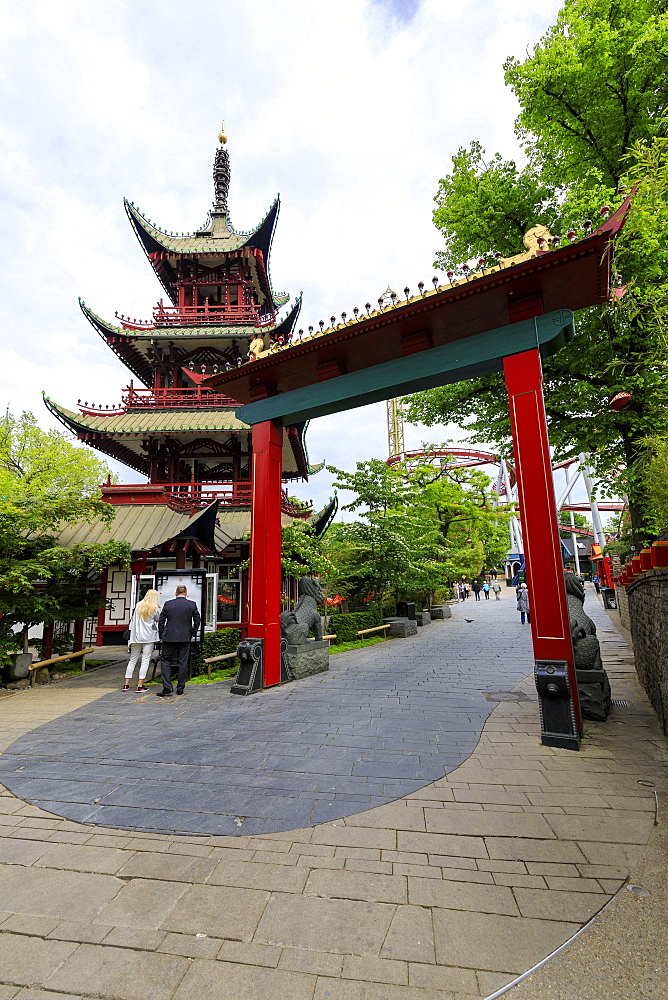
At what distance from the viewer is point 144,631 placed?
27.9 feet

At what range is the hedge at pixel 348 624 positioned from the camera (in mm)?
14977

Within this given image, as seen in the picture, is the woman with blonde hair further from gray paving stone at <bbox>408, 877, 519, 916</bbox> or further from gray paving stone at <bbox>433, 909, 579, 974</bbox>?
gray paving stone at <bbox>433, 909, 579, 974</bbox>

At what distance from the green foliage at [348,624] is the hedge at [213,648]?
13.7 feet

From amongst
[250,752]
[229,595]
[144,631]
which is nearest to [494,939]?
[250,752]

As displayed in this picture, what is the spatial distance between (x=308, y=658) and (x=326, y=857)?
630 cm

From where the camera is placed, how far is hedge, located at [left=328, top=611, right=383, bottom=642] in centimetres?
1498

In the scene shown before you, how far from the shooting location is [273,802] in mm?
3826

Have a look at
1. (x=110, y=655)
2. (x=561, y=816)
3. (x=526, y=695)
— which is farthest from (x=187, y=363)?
(x=561, y=816)

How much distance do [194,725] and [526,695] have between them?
516 cm

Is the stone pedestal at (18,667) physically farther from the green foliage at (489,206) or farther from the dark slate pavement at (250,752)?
the green foliage at (489,206)

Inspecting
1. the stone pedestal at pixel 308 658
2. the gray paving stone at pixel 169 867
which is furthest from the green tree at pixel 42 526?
the gray paving stone at pixel 169 867

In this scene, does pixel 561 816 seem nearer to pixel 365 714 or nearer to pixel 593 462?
pixel 365 714

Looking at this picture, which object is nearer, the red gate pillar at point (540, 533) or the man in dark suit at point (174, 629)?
the red gate pillar at point (540, 533)

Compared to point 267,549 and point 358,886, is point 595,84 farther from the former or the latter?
point 358,886
